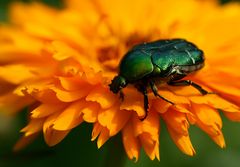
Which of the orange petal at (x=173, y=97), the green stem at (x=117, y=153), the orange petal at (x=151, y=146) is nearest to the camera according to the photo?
the orange petal at (x=151, y=146)

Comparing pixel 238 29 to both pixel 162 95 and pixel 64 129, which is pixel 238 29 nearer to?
pixel 162 95

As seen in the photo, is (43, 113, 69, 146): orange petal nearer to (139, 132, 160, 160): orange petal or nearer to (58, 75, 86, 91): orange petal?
(58, 75, 86, 91): orange petal

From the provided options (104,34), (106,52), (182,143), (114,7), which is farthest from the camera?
(114,7)

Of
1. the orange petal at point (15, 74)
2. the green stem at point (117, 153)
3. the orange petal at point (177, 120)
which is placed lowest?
the green stem at point (117, 153)

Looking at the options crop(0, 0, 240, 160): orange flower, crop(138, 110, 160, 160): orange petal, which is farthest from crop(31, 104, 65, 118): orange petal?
crop(138, 110, 160, 160): orange petal

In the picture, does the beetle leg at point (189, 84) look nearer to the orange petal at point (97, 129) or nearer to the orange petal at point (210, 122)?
the orange petal at point (210, 122)

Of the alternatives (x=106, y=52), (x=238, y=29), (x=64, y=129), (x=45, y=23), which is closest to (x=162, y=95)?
(x=64, y=129)

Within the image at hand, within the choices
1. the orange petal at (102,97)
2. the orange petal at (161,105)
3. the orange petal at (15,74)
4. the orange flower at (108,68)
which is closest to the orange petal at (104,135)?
the orange flower at (108,68)
